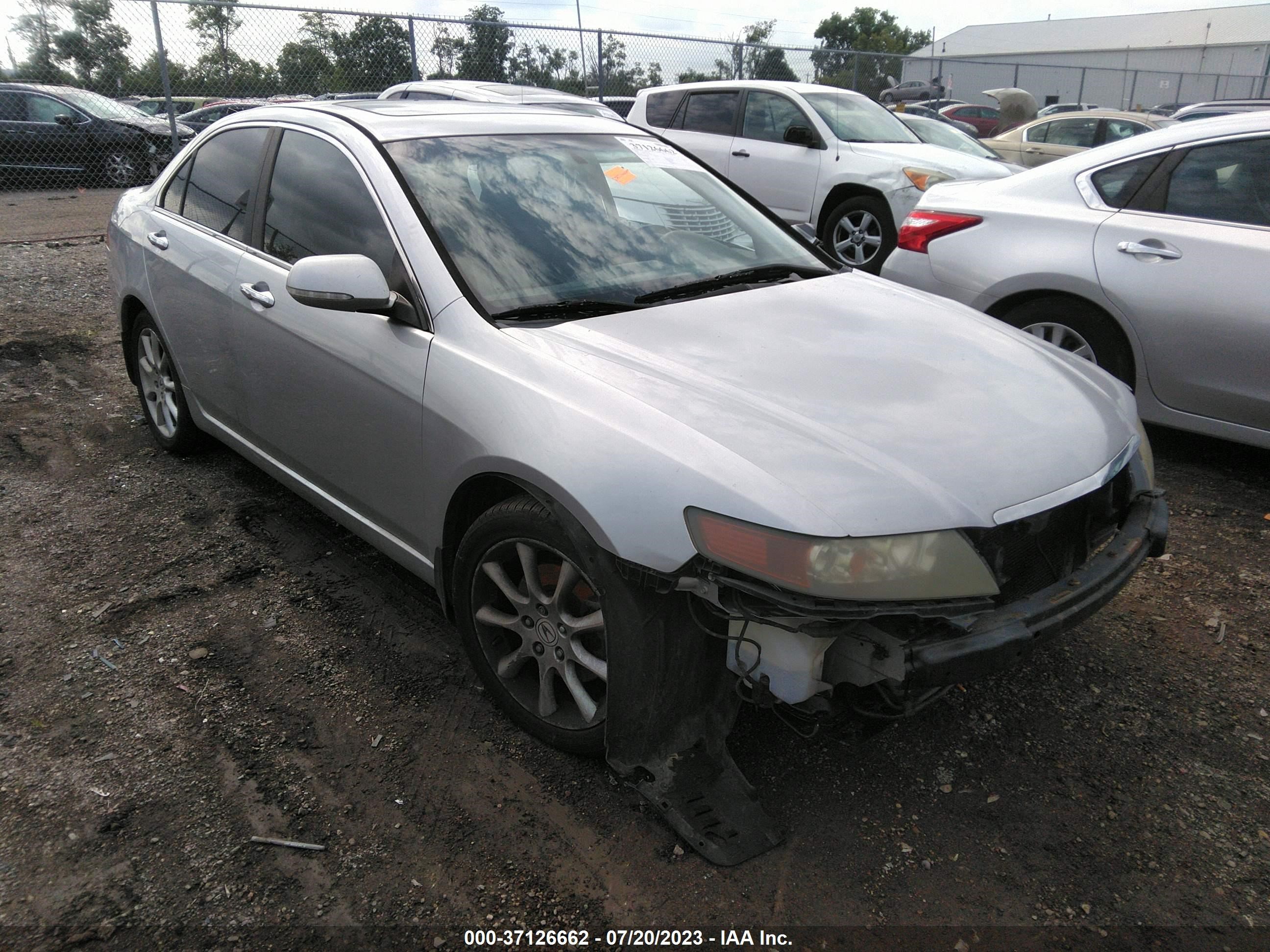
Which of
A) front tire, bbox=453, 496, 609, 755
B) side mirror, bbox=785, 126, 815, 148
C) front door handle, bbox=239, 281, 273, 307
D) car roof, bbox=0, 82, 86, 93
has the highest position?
car roof, bbox=0, 82, 86, 93

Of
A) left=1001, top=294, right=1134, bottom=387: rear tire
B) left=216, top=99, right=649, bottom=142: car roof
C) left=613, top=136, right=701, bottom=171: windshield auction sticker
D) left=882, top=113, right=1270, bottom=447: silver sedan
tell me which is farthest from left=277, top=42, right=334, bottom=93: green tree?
left=1001, top=294, right=1134, bottom=387: rear tire

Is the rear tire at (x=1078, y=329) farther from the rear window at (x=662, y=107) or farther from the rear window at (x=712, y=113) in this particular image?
the rear window at (x=662, y=107)

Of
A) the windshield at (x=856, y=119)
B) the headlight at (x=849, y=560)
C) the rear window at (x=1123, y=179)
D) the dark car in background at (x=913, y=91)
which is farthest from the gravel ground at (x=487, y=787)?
the dark car in background at (x=913, y=91)

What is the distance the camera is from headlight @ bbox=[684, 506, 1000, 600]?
2004mm

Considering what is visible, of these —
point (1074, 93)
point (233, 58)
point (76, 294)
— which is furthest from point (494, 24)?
point (1074, 93)

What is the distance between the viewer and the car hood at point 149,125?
40.9ft

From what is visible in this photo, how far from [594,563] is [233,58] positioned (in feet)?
37.7

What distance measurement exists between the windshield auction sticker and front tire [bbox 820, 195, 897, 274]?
182 inches

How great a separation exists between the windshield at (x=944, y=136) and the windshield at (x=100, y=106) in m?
9.77

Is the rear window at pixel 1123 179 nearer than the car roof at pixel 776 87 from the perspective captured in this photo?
Yes

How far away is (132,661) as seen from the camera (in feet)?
9.97

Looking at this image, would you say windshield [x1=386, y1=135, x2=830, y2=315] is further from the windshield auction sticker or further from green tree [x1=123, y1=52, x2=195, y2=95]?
green tree [x1=123, y1=52, x2=195, y2=95]

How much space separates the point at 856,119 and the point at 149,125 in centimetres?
930

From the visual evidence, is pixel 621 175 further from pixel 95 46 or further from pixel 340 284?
pixel 95 46
